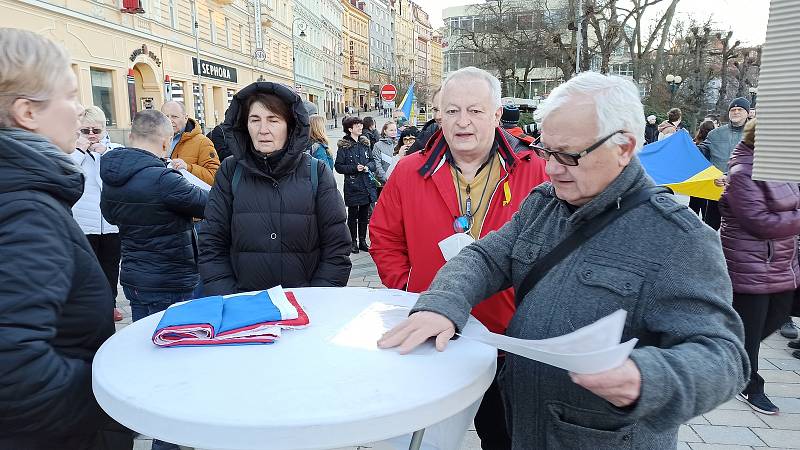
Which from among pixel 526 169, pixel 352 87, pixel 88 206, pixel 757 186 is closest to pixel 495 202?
pixel 526 169

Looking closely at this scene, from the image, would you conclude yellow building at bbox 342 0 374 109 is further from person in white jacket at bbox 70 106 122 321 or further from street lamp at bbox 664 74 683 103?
person in white jacket at bbox 70 106 122 321

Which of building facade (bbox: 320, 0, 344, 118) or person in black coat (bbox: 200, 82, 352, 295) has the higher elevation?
building facade (bbox: 320, 0, 344, 118)

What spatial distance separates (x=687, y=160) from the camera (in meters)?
6.62

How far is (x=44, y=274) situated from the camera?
128 centimetres

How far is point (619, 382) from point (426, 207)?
1.51 m

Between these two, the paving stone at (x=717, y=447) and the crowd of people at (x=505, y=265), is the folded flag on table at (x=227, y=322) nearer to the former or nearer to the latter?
the crowd of people at (x=505, y=265)

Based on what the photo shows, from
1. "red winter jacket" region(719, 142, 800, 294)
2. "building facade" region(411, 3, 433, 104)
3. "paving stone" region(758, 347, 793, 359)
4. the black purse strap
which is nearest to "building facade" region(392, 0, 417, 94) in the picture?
"building facade" region(411, 3, 433, 104)

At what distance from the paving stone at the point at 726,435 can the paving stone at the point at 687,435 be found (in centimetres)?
3

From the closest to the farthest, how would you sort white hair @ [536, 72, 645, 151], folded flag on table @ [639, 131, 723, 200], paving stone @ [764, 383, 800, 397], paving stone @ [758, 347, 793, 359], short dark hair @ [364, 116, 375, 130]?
1. white hair @ [536, 72, 645, 151]
2. paving stone @ [764, 383, 800, 397]
3. paving stone @ [758, 347, 793, 359]
4. folded flag on table @ [639, 131, 723, 200]
5. short dark hair @ [364, 116, 375, 130]

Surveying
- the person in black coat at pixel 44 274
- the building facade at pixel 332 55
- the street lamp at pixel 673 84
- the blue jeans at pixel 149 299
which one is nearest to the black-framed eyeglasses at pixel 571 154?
the person in black coat at pixel 44 274

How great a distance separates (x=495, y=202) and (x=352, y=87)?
7868 centimetres

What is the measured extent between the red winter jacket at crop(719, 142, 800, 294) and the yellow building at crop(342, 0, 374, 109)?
73724mm

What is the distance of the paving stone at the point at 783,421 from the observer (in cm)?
331

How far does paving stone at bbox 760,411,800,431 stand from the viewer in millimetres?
3308
